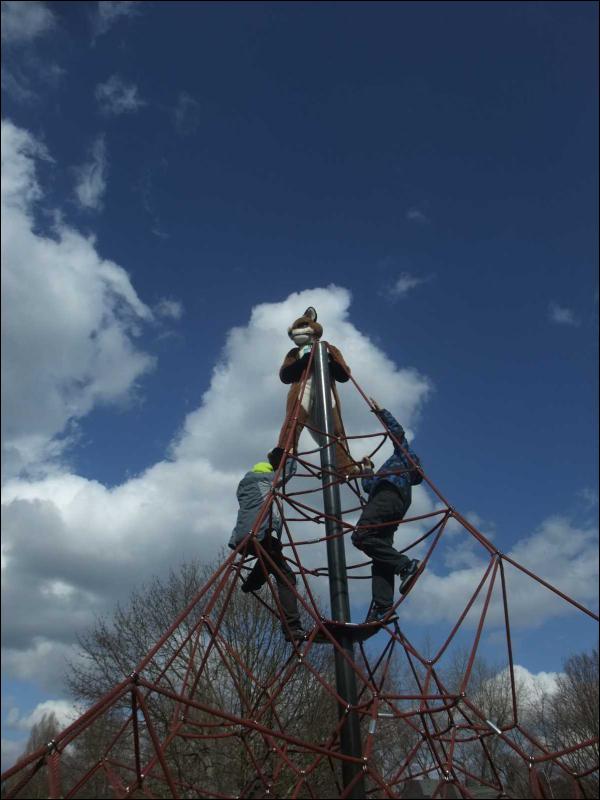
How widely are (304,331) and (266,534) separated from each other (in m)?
2.38

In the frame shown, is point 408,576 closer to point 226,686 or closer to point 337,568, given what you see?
point 337,568

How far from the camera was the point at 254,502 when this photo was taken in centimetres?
561

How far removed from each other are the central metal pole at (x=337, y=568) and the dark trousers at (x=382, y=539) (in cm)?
22

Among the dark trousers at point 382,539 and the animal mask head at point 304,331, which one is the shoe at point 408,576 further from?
the animal mask head at point 304,331

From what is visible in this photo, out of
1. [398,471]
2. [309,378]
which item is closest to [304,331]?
[309,378]

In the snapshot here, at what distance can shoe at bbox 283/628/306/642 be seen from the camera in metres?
5.09

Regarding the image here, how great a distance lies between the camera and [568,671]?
27.2m

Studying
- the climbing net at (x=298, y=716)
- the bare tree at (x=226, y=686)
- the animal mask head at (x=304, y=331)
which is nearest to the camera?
the climbing net at (x=298, y=716)

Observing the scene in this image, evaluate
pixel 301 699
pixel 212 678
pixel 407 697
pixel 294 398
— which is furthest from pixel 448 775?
pixel 212 678

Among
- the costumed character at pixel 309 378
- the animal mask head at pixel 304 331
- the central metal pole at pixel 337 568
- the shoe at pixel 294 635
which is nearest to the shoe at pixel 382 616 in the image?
the central metal pole at pixel 337 568

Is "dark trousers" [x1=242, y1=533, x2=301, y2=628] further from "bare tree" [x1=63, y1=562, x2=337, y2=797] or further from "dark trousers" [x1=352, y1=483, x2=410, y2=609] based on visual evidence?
"bare tree" [x1=63, y1=562, x2=337, y2=797]

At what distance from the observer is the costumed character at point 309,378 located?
244 inches

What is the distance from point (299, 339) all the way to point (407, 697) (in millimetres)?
3755

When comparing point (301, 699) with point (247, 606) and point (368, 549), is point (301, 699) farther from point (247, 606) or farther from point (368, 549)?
point (368, 549)
